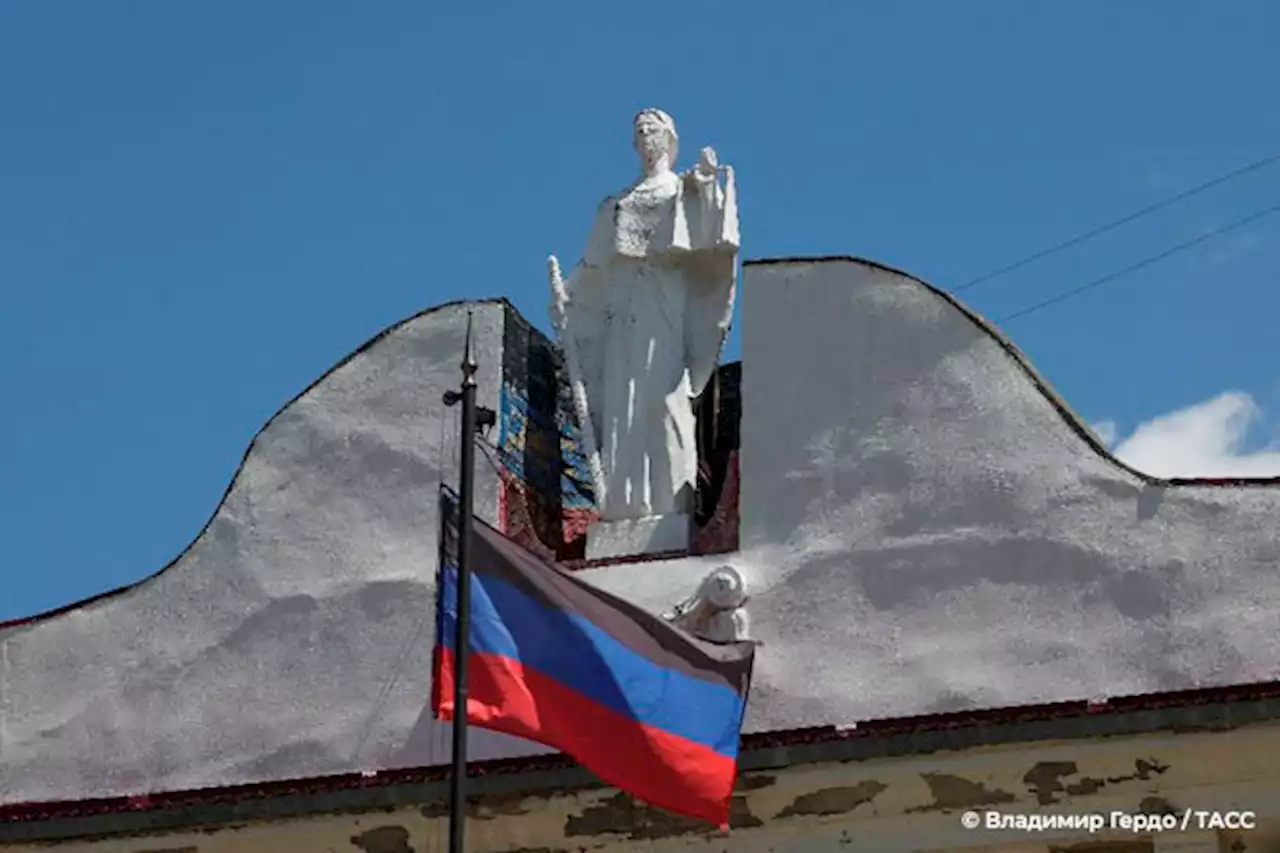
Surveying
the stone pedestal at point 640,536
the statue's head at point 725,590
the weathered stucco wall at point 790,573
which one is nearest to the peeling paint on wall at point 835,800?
the weathered stucco wall at point 790,573

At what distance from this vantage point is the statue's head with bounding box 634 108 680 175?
63.3 ft

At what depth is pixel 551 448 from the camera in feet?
64.0

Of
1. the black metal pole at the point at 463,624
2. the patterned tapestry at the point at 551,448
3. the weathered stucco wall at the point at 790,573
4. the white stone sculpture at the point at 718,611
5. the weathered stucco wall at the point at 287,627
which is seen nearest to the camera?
the black metal pole at the point at 463,624

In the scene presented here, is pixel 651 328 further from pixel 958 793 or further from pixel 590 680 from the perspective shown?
pixel 958 793

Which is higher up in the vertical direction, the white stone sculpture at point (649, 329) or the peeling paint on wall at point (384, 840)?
the white stone sculpture at point (649, 329)

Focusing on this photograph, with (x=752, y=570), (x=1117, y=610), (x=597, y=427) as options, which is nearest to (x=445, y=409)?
(x=597, y=427)

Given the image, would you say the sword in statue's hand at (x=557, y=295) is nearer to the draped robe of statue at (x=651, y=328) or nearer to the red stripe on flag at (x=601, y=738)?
the draped robe of statue at (x=651, y=328)

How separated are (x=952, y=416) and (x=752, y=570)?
135cm

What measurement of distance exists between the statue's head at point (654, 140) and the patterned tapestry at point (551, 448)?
120 cm

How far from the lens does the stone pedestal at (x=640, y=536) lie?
1825 cm

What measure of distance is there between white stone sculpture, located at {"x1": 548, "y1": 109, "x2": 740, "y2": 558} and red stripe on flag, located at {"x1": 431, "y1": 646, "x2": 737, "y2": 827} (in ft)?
7.63

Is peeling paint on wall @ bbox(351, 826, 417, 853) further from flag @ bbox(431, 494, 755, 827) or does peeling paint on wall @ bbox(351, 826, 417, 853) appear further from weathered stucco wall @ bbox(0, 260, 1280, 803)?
flag @ bbox(431, 494, 755, 827)

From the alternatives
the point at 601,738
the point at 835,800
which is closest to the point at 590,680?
the point at 601,738

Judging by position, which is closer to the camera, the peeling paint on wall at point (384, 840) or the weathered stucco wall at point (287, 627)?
the peeling paint on wall at point (384, 840)
